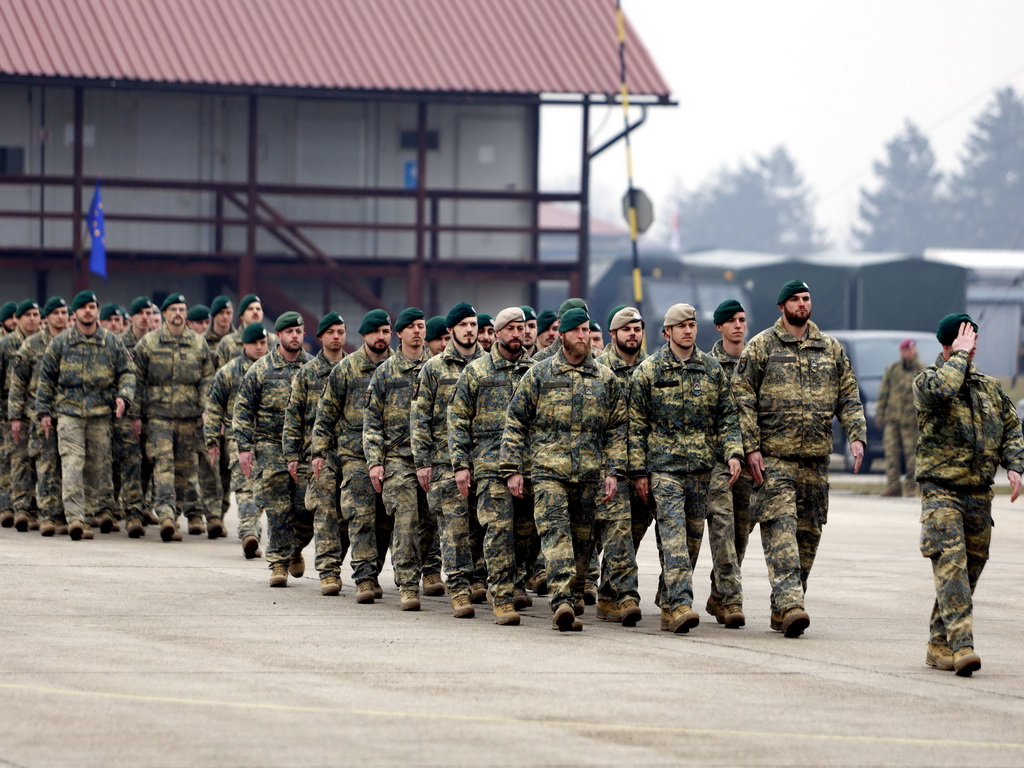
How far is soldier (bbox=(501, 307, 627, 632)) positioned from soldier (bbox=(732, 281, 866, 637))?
32.4 inches

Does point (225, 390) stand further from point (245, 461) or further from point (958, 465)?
point (958, 465)

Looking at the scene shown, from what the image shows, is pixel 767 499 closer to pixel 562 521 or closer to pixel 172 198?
pixel 562 521

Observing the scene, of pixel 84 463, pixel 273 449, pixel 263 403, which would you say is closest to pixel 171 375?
pixel 84 463

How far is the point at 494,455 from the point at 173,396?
5.79m

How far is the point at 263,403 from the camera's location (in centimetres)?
1382

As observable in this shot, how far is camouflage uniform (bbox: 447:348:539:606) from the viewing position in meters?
11.4

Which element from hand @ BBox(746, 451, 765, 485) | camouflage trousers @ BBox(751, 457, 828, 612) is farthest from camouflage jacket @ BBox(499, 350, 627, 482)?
camouflage trousers @ BBox(751, 457, 828, 612)

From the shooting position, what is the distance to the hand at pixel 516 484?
439 inches

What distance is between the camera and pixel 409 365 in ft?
40.7

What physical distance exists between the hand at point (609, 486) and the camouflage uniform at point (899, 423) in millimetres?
13381

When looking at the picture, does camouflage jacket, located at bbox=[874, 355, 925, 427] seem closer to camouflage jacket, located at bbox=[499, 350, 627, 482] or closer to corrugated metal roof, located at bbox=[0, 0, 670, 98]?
corrugated metal roof, located at bbox=[0, 0, 670, 98]

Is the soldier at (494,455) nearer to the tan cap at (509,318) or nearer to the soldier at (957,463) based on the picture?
the tan cap at (509,318)

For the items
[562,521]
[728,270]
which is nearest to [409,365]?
[562,521]

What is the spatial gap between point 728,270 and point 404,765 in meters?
37.4
